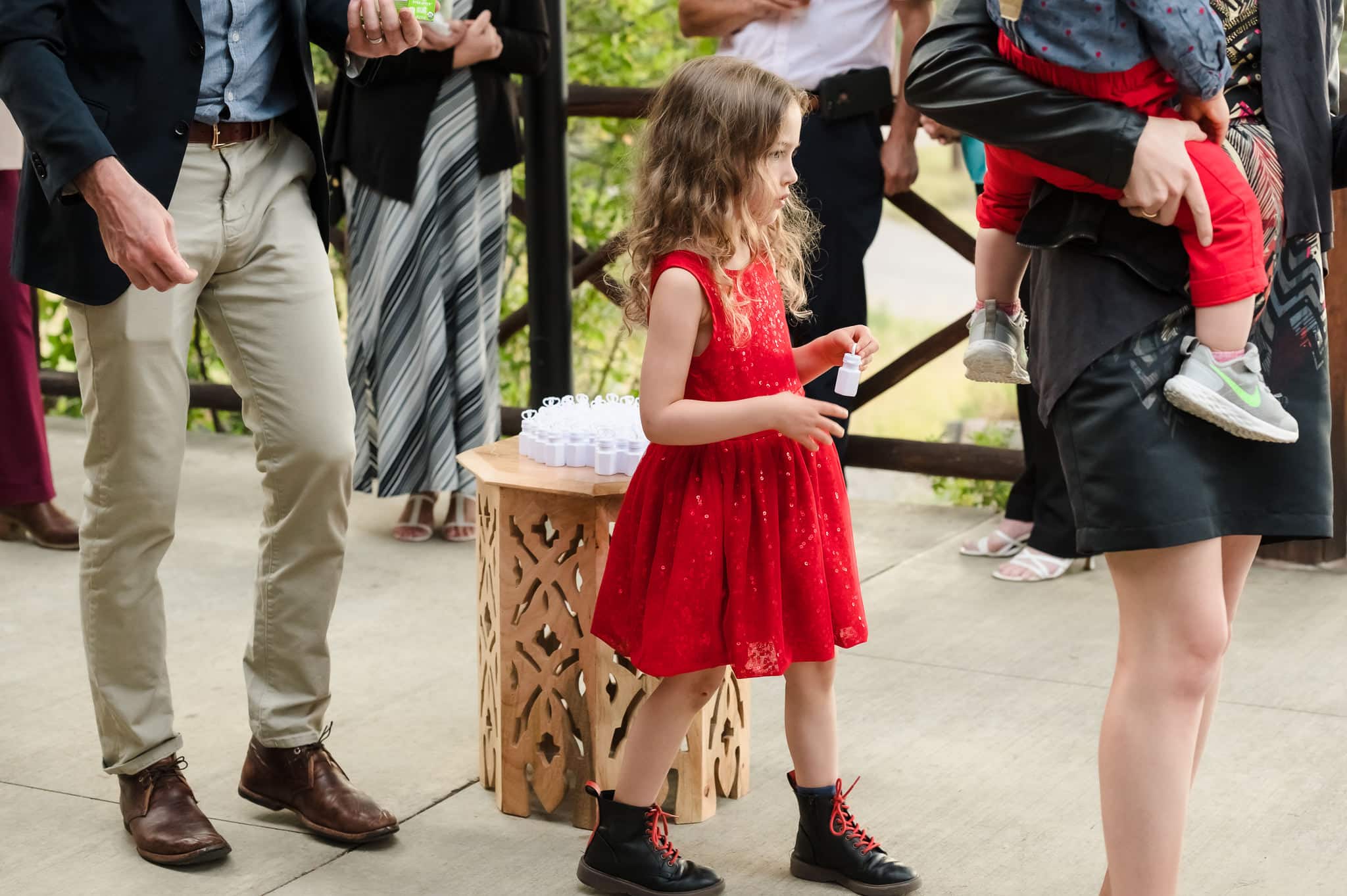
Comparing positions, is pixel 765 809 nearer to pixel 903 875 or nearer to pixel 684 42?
pixel 903 875

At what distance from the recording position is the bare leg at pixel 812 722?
2.40 m

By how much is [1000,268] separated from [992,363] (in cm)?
13

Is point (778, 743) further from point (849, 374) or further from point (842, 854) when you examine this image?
point (849, 374)

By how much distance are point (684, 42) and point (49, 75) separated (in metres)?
6.59

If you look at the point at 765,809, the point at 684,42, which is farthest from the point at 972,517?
the point at 684,42

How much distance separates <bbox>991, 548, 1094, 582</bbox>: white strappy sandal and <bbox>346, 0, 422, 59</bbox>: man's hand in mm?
2260

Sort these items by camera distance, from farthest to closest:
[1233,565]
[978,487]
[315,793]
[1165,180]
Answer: [978,487] < [315,793] < [1233,565] < [1165,180]

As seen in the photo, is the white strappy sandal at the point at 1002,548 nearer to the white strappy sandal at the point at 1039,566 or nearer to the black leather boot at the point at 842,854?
the white strappy sandal at the point at 1039,566

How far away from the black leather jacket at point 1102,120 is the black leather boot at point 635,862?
1091 millimetres

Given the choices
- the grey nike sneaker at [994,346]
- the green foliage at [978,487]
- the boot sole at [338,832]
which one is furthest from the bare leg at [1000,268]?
the green foliage at [978,487]

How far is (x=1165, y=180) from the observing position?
1.74 metres

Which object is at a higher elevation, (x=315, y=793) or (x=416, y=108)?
(x=416, y=108)

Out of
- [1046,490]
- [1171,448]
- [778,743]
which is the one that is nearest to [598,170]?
[1046,490]

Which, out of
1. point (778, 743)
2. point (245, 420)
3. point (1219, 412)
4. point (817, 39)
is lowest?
point (778, 743)
